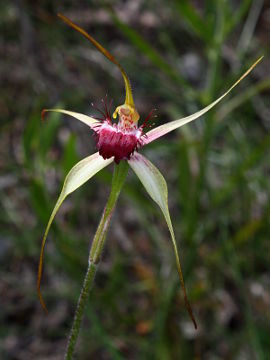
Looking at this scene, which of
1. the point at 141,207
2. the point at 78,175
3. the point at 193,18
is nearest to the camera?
the point at 78,175

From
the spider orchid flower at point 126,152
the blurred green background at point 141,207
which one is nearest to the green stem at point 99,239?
the spider orchid flower at point 126,152

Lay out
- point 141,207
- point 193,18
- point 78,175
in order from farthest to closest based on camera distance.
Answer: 1. point 141,207
2. point 193,18
3. point 78,175

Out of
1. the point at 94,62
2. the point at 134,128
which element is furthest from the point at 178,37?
the point at 134,128

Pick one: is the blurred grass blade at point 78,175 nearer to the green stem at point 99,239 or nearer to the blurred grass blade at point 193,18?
the green stem at point 99,239

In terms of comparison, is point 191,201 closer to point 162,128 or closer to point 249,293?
point 249,293

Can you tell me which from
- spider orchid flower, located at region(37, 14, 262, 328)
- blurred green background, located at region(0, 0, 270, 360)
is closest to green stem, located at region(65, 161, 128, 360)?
spider orchid flower, located at region(37, 14, 262, 328)

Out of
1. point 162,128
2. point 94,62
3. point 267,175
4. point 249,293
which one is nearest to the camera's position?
point 162,128

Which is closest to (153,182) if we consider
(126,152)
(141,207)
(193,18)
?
(126,152)

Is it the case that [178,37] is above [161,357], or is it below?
above

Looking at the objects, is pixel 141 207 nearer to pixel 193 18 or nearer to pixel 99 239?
pixel 193 18
